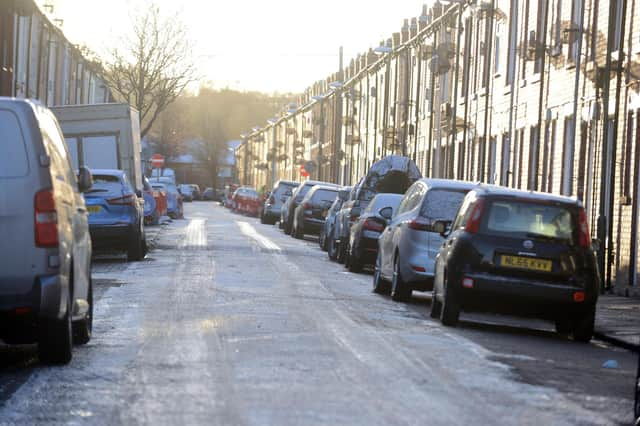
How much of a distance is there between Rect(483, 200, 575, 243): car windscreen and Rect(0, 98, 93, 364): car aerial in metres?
5.86

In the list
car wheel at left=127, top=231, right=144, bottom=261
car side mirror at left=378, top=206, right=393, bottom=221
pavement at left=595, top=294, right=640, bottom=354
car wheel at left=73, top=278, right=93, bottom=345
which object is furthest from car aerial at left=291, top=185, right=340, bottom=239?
car wheel at left=73, top=278, right=93, bottom=345

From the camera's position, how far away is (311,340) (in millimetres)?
11883

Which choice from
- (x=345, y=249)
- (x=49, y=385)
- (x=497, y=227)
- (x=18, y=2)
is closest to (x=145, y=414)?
(x=49, y=385)

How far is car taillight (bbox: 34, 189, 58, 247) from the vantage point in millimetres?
9289

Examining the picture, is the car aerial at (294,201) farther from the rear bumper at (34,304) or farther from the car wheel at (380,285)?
the rear bumper at (34,304)

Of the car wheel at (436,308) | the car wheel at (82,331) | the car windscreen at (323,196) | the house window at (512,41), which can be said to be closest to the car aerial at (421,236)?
the car wheel at (436,308)

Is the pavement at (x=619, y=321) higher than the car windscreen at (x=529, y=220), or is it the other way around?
the car windscreen at (x=529, y=220)

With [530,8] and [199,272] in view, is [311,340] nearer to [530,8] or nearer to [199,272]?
[199,272]

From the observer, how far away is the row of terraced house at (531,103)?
25125mm

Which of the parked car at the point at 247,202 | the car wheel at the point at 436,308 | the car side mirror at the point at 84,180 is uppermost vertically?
the car side mirror at the point at 84,180

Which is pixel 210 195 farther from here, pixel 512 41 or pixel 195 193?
pixel 512 41

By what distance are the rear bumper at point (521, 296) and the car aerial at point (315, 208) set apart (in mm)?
23433

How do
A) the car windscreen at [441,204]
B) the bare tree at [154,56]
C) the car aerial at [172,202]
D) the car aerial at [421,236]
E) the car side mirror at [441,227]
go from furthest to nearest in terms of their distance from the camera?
the bare tree at [154,56] → the car aerial at [172,202] → the car windscreen at [441,204] → the car aerial at [421,236] → the car side mirror at [441,227]

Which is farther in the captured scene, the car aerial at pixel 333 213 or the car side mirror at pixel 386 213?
the car aerial at pixel 333 213
